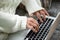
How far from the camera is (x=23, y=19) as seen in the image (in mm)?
830

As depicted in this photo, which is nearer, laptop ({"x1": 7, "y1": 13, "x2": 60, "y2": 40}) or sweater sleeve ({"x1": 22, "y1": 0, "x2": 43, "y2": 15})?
laptop ({"x1": 7, "y1": 13, "x2": 60, "y2": 40})

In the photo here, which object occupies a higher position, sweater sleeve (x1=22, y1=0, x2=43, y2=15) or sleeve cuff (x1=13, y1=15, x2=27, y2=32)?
sweater sleeve (x1=22, y1=0, x2=43, y2=15)

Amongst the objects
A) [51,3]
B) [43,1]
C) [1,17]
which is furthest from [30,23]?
[51,3]

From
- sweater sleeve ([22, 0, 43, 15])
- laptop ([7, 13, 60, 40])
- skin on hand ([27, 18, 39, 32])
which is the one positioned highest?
sweater sleeve ([22, 0, 43, 15])

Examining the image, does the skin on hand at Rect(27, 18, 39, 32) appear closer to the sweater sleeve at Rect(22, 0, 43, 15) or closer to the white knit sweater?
the white knit sweater

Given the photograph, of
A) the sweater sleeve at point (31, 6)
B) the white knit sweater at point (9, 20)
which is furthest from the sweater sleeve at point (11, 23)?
the sweater sleeve at point (31, 6)

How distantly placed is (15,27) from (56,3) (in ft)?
3.80

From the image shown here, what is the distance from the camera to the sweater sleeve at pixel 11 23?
0.80 m

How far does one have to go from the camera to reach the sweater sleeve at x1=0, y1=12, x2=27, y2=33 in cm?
80

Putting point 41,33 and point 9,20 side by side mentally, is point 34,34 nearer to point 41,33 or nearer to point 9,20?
point 41,33

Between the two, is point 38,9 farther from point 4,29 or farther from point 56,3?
point 56,3

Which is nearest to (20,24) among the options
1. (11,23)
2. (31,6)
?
(11,23)

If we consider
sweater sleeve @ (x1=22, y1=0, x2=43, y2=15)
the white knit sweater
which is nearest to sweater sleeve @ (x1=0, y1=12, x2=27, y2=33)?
the white knit sweater

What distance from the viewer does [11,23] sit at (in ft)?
2.64
